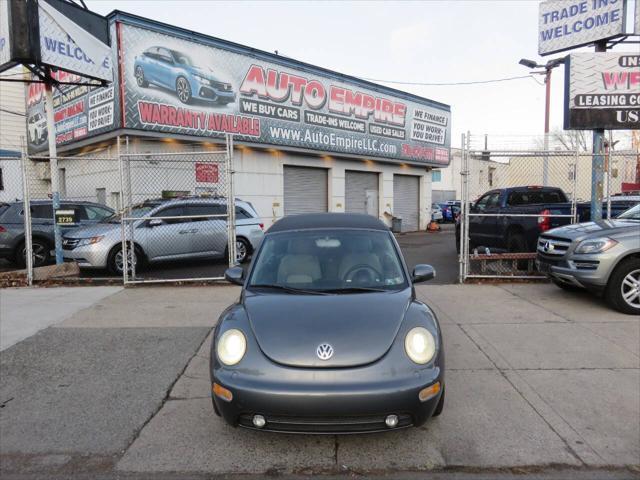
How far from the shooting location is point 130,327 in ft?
20.4

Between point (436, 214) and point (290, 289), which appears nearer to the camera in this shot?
point (290, 289)

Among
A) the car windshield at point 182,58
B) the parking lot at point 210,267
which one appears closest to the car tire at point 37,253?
the parking lot at point 210,267

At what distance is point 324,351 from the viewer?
2.98 metres

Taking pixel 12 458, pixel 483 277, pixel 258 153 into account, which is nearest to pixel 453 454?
pixel 12 458

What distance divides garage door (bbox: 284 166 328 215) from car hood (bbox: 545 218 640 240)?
1233cm

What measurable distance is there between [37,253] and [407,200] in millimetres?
17697

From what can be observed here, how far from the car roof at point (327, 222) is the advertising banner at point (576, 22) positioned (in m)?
8.69

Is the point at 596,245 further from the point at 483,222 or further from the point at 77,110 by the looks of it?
the point at 77,110

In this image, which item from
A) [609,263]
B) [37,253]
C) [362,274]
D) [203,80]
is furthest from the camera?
[203,80]

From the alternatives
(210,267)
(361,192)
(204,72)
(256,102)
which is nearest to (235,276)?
(210,267)

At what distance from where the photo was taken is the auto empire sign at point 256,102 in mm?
13492

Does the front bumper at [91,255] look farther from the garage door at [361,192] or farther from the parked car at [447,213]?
the parked car at [447,213]

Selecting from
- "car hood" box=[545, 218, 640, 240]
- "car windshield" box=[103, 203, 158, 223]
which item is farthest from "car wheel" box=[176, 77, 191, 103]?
"car hood" box=[545, 218, 640, 240]

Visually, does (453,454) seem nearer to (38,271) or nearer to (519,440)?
(519,440)
